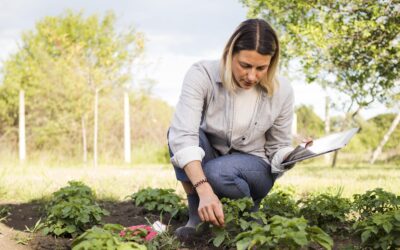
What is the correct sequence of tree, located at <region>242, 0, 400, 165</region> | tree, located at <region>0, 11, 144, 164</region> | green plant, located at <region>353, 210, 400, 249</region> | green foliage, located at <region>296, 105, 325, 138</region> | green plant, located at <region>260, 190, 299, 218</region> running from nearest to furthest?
green plant, located at <region>353, 210, 400, 249</region>, green plant, located at <region>260, 190, 299, 218</region>, tree, located at <region>242, 0, 400, 165</region>, tree, located at <region>0, 11, 144, 164</region>, green foliage, located at <region>296, 105, 325, 138</region>

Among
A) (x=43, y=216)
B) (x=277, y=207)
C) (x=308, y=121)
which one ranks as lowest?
(x=308, y=121)

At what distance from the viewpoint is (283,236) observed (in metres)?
2.08

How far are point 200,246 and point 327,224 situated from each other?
89 centimetres

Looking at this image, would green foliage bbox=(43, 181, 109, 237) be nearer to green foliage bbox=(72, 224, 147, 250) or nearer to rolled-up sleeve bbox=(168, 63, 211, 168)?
rolled-up sleeve bbox=(168, 63, 211, 168)

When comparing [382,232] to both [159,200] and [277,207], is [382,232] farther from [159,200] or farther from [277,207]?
[159,200]

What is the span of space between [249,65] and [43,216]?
7.55 feet

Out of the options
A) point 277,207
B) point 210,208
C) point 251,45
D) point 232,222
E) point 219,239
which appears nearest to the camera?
point 210,208

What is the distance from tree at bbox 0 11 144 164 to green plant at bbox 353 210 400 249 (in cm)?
1030

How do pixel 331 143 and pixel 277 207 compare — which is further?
pixel 277 207

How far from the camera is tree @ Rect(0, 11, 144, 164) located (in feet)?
44.6

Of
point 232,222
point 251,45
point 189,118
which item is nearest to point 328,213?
point 232,222

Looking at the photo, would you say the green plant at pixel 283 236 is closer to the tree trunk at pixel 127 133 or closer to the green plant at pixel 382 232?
the green plant at pixel 382 232

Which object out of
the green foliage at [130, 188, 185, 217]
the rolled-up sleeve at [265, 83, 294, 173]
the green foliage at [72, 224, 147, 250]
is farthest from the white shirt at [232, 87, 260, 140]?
the green foliage at [72, 224, 147, 250]

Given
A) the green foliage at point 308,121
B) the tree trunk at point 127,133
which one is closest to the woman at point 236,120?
the tree trunk at point 127,133
